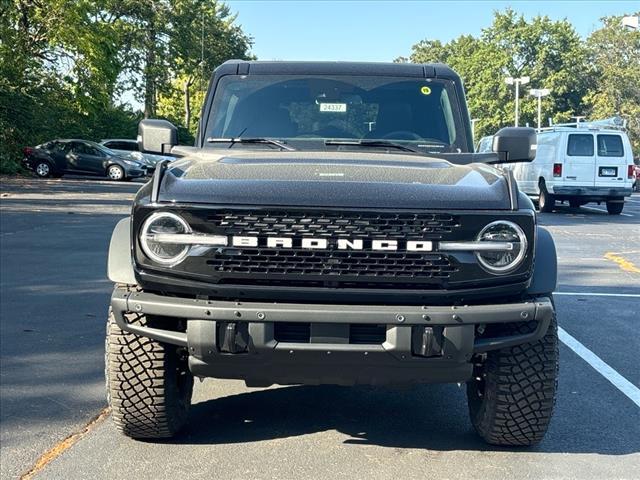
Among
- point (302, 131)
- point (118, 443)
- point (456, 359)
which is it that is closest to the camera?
point (456, 359)

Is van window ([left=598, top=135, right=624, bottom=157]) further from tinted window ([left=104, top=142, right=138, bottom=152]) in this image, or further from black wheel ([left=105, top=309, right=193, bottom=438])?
tinted window ([left=104, top=142, right=138, bottom=152])

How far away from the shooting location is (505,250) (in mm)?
3656

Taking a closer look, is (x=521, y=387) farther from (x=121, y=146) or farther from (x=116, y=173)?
(x=121, y=146)

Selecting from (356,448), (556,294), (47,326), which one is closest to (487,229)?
(356,448)

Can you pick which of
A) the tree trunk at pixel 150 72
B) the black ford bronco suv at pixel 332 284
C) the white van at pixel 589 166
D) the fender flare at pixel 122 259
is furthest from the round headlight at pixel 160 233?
the tree trunk at pixel 150 72

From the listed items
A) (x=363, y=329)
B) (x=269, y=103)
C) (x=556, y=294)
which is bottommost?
(x=556, y=294)

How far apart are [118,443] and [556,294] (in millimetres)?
6062

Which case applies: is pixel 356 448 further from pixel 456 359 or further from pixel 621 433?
pixel 621 433

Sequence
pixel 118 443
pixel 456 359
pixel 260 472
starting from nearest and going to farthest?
pixel 456 359 < pixel 260 472 < pixel 118 443

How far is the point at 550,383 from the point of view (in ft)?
13.1

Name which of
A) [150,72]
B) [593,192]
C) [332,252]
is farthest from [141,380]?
[150,72]

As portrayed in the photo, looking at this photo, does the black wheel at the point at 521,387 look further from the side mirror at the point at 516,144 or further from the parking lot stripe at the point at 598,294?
the parking lot stripe at the point at 598,294

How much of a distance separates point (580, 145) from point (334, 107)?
57.6 ft

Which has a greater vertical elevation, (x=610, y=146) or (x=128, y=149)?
(x=610, y=146)
